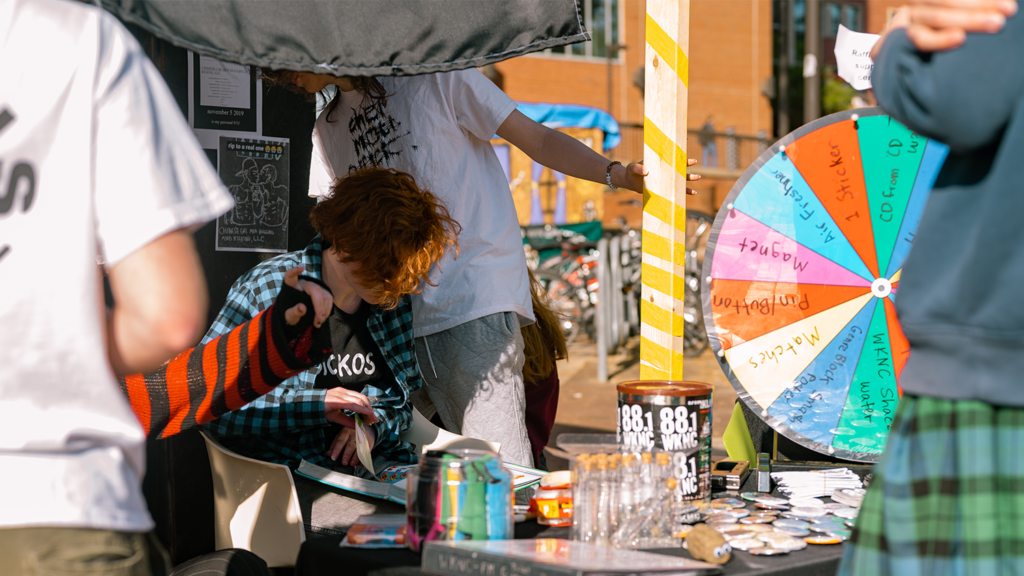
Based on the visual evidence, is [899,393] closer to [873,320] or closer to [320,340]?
[873,320]

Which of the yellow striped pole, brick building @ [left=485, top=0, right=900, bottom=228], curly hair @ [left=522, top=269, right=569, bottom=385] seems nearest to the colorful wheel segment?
the yellow striped pole

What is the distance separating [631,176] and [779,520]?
102cm

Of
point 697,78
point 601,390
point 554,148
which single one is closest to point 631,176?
point 554,148

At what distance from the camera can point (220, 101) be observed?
2.77 meters

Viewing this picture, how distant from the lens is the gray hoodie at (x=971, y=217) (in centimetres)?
101

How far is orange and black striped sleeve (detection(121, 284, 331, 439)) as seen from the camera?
62.3 inches

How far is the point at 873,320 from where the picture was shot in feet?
7.22

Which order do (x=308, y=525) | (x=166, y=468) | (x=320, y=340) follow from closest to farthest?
(x=320, y=340) → (x=308, y=525) → (x=166, y=468)

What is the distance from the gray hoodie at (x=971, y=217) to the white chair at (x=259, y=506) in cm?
129

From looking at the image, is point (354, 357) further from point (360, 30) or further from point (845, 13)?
point (845, 13)

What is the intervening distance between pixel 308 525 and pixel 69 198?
1234mm

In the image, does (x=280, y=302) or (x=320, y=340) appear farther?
(x=320, y=340)

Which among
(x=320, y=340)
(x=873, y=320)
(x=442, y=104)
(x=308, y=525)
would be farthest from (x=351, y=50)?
(x=873, y=320)

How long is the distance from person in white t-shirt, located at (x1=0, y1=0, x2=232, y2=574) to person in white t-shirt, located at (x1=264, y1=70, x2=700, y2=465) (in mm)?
1394
